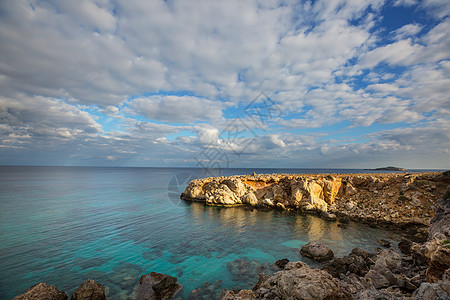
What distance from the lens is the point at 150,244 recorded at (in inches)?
782

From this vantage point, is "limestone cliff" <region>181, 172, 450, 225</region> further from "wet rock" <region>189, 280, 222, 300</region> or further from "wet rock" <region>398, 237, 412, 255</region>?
"wet rock" <region>189, 280, 222, 300</region>

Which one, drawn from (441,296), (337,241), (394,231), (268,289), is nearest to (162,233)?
(268,289)

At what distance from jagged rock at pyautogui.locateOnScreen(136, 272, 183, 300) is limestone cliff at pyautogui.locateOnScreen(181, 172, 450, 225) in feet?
86.9

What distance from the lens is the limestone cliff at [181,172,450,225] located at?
26531 millimetres

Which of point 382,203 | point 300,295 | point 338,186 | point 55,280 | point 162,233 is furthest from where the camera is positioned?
point 338,186

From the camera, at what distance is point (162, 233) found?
23.2 m

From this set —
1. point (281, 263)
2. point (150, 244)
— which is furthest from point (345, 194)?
point (150, 244)

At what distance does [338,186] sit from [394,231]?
12.5 m

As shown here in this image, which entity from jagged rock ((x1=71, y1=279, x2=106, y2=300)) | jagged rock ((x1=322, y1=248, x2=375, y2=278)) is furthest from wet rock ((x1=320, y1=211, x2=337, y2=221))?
jagged rock ((x1=71, y1=279, x2=106, y2=300))

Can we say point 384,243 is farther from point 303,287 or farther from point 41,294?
point 41,294

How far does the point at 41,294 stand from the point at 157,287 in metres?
6.15

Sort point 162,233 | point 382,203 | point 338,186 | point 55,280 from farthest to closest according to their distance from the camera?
1. point 338,186
2. point 382,203
3. point 162,233
4. point 55,280

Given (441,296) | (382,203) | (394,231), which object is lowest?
(394,231)

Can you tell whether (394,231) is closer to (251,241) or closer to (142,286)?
(251,241)
